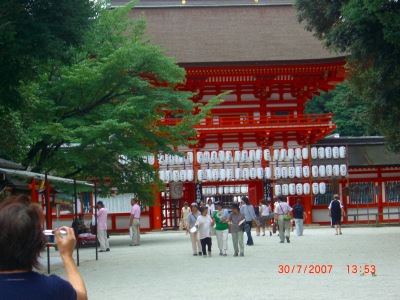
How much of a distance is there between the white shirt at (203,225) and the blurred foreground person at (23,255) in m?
16.9

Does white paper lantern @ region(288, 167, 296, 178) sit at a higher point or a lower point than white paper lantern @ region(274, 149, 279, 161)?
lower

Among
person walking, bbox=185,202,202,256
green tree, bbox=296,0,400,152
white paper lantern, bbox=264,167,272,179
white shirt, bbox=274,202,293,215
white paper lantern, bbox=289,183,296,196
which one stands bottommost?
person walking, bbox=185,202,202,256

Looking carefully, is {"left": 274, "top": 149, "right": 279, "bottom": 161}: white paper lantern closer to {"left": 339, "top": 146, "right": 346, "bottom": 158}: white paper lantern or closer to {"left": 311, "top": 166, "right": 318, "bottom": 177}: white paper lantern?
{"left": 311, "top": 166, "right": 318, "bottom": 177}: white paper lantern

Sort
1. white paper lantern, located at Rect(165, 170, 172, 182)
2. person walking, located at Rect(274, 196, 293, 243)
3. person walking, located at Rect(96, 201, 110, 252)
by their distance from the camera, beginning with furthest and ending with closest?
1. white paper lantern, located at Rect(165, 170, 172, 182)
2. person walking, located at Rect(274, 196, 293, 243)
3. person walking, located at Rect(96, 201, 110, 252)

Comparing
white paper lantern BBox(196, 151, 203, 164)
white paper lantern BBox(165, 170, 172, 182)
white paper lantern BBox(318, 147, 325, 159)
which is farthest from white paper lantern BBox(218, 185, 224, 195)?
white paper lantern BBox(318, 147, 325, 159)

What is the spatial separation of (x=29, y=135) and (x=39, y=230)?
65.3ft

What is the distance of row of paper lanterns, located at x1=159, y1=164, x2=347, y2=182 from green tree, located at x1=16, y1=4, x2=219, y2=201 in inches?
460

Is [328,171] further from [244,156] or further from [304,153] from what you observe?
[244,156]

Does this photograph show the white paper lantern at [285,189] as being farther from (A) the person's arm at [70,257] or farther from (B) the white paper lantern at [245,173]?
(A) the person's arm at [70,257]

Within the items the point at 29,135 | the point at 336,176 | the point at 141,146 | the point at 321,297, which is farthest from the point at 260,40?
the point at 321,297

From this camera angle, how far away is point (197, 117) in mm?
28750

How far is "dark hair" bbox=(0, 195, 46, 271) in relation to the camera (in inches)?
150

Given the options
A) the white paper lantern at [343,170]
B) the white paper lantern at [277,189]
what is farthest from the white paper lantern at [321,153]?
the white paper lantern at [277,189]

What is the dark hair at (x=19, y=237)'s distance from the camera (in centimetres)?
381
